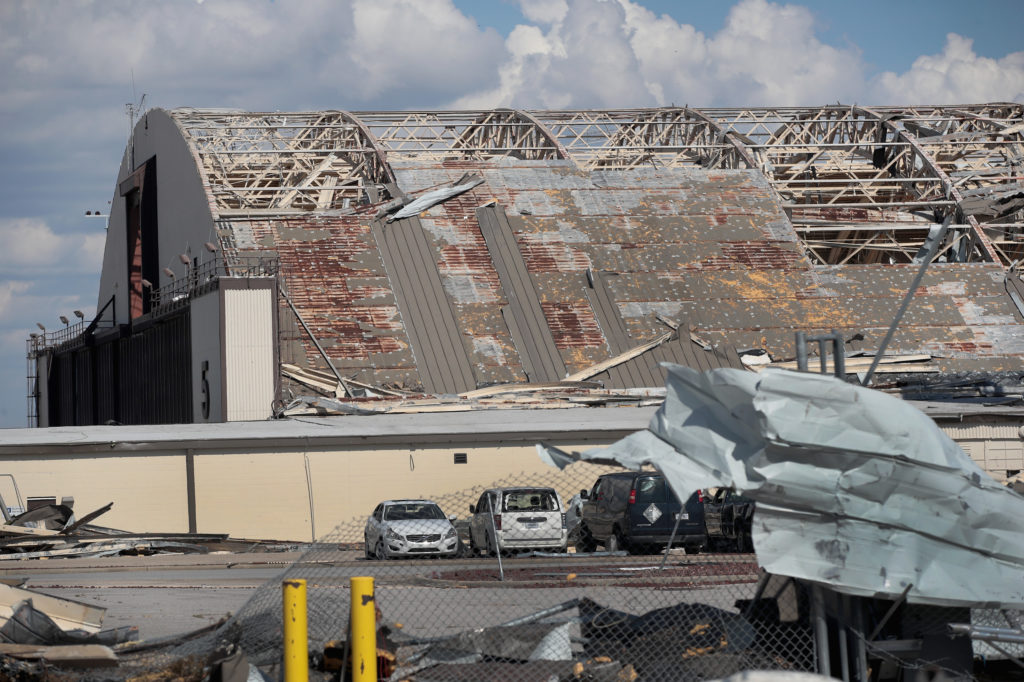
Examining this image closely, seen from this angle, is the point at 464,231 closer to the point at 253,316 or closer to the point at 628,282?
the point at 628,282

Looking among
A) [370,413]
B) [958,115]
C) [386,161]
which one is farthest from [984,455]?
[958,115]

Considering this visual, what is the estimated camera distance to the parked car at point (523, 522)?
24266 millimetres

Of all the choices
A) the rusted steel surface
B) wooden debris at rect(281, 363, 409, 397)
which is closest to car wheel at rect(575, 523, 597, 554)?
wooden debris at rect(281, 363, 409, 397)

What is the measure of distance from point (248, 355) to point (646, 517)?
15096 millimetres

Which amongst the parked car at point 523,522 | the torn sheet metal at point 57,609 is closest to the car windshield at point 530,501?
the parked car at point 523,522

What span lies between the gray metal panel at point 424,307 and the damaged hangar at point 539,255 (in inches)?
3.7

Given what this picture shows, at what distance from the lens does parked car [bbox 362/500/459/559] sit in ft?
78.6

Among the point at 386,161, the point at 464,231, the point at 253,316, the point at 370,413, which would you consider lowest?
the point at 370,413

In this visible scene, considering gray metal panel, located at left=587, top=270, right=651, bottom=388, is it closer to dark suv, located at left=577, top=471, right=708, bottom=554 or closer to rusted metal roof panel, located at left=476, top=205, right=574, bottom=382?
rusted metal roof panel, located at left=476, top=205, right=574, bottom=382

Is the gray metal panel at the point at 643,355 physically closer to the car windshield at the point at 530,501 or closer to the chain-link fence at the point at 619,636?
the car windshield at the point at 530,501

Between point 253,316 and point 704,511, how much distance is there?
16.1 meters

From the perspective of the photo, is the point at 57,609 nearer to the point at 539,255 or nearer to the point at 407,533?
the point at 407,533

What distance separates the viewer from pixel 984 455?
29.4 m

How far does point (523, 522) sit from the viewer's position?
80.5ft
